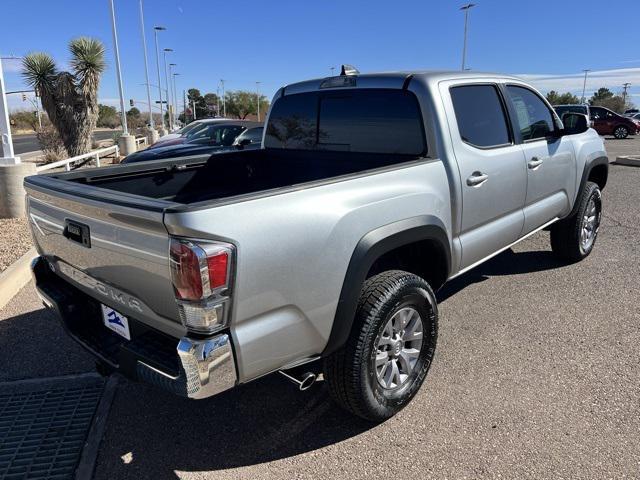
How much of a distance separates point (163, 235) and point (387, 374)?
155 cm

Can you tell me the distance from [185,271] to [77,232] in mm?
879

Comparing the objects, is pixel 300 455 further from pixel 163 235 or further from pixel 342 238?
pixel 163 235

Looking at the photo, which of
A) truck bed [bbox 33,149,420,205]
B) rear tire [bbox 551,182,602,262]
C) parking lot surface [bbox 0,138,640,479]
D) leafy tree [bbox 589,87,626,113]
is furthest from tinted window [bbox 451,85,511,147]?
leafy tree [bbox 589,87,626,113]

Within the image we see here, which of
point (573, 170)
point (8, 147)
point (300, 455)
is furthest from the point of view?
point (8, 147)

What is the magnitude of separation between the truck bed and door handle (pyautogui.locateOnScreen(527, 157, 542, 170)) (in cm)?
130

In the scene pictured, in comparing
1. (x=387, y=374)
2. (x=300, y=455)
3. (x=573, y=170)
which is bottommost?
(x=300, y=455)

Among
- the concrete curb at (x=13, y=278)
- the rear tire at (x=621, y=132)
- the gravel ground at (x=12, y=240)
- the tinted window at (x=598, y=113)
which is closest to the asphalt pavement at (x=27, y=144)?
the gravel ground at (x=12, y=240)

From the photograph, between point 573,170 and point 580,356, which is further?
point 573,170

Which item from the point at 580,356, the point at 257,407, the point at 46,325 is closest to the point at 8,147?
the point at 46,325

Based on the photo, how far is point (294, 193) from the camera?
227 centimetres

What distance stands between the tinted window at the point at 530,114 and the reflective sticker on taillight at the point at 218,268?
3085mm

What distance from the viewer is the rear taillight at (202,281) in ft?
6.41

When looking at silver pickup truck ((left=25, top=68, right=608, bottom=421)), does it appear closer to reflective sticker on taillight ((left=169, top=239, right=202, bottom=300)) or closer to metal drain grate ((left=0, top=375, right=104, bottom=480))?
reflective sticker on taillight ((left=169, top=239, right=202, bottom=300))

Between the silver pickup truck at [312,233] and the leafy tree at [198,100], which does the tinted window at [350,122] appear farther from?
the leafy tree at [198,100]
